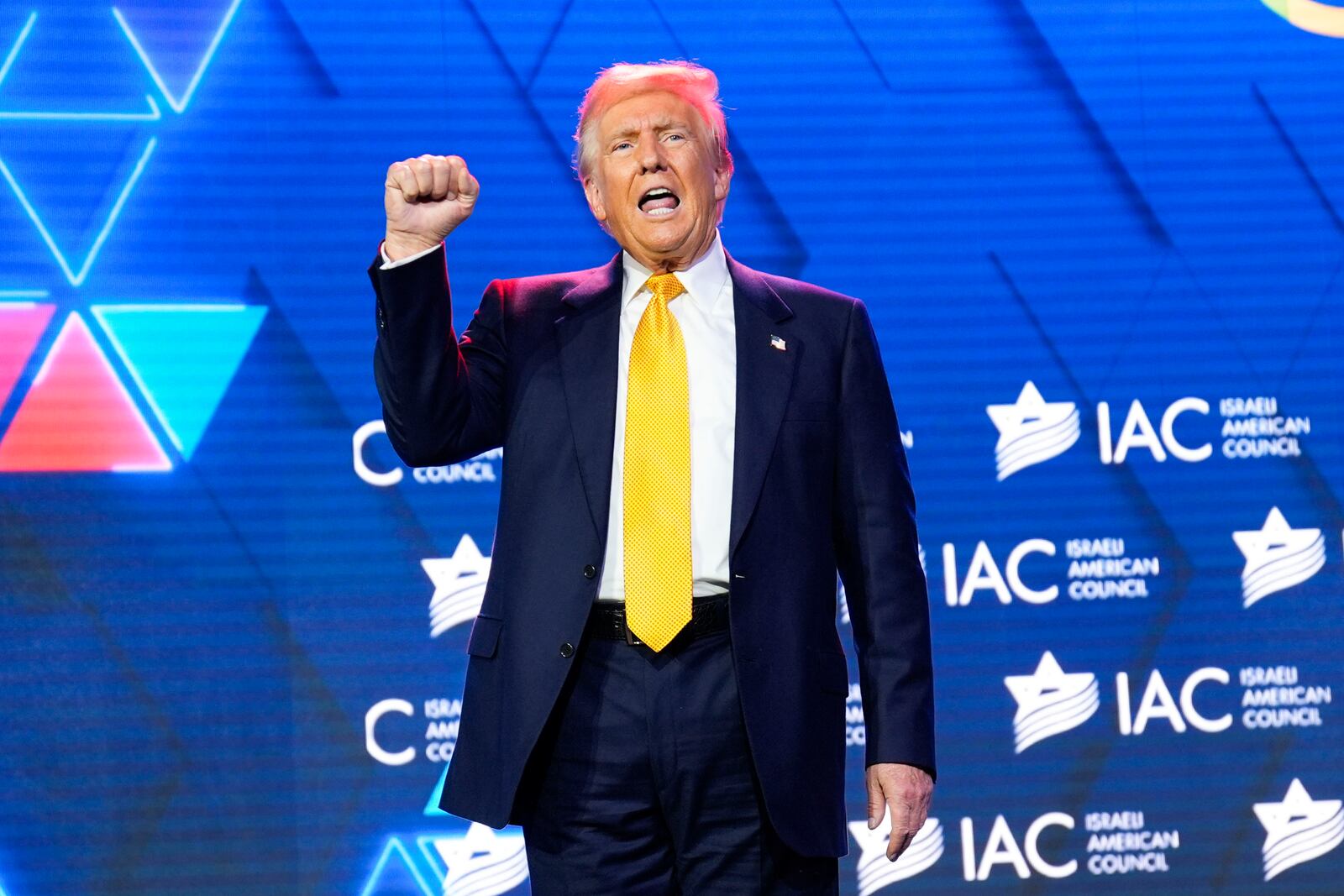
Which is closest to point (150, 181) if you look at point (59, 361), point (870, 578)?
point (59, 361)

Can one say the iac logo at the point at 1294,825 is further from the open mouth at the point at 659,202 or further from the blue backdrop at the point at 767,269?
the open mouth at the point at 659,202

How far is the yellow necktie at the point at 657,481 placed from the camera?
1683 mm

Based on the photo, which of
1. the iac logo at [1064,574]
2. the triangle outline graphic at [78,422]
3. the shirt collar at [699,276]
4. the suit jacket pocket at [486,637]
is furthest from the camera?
the iac logo at [1064,574]

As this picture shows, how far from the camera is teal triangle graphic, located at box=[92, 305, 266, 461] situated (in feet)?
10.5

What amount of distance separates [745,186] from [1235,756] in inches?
70.1

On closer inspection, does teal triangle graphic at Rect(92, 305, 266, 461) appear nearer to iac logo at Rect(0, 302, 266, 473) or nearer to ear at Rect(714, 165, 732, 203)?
iac logo at Rect(0, 302, 266, 473)

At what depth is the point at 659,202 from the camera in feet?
6.09

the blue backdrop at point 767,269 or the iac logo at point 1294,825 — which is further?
the iac logo at point 1294,825

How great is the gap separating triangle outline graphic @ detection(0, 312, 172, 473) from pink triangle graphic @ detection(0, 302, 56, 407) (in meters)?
0.04

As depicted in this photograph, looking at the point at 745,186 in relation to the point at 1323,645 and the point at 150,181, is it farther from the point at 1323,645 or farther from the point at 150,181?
the point at 1323,645

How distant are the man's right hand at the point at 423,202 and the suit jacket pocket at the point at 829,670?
0.69m

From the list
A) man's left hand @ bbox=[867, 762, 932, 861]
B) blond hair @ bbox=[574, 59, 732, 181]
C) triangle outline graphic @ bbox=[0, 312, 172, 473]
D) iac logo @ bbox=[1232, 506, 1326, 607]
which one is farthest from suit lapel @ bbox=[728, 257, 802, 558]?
iac logo @ bbox=[1232, 506, 1326, 607]

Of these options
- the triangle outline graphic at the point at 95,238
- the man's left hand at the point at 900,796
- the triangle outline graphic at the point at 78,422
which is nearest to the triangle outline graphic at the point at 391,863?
the triangle outline graphic at the point at 78,422

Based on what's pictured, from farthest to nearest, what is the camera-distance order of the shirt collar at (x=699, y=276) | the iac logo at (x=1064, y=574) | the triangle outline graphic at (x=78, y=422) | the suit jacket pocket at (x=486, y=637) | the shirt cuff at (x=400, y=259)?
the iac logo at (x=1064, y=574) → the triangle outline graphic at (x=78, y=422) → the shirt collar at (x=699, y=276) → the suit jacket pocket at (x=486, y=637) → the shirt cuff at (x=400, y=259)
